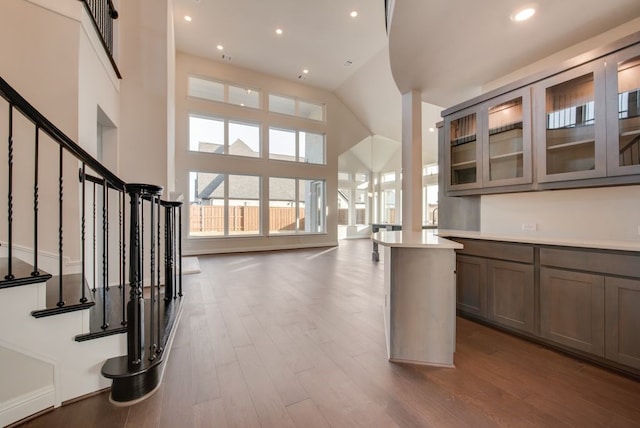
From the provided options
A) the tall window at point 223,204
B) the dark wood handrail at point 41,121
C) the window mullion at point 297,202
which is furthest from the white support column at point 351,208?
the dark wood handrail at point 41,121

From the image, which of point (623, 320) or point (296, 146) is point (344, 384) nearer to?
point (623, 320)

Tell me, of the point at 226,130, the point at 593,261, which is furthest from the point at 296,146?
the point at 593,261

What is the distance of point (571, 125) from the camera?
2.32 metres

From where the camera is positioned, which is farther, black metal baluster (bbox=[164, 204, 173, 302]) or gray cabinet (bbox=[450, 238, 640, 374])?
black metal baluster (bbox=[164, 204, 173, 302])

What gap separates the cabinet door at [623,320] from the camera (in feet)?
5.73

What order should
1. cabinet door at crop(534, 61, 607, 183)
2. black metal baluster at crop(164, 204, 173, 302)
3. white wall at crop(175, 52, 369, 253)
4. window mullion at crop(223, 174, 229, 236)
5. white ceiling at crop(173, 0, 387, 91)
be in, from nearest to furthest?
cabinet door at crop(534, 61, 607, 183) → black metal baluster at crop(164, 204, 173, 302) → white ceiling at crop(173, 0, 387, 91) → white wall at crop(175, 52, 369, 253) → window mullion at crop(223, 174, 229, 236)

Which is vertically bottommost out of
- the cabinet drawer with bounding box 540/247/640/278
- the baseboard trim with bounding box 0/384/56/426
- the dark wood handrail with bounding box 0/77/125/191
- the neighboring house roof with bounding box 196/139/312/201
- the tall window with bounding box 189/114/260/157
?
the baseboard trim with bounding box 0/384/56/426

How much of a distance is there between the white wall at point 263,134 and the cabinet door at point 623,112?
7175 millimetres

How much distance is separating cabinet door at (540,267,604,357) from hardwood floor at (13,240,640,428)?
0.53ft

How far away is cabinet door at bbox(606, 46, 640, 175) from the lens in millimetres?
1947

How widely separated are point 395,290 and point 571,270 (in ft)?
4.41

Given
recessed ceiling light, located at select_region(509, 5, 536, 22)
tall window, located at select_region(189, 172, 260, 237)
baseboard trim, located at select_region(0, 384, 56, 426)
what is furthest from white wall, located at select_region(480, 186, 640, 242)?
tall window, located at select_region(189, 172, 260, 237)

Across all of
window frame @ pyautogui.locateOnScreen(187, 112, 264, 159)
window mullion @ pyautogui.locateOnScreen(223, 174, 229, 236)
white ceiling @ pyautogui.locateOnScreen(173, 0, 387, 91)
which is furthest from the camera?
window mullion @ pyautogui.locateOnScreen(223, 174, 229, 236)

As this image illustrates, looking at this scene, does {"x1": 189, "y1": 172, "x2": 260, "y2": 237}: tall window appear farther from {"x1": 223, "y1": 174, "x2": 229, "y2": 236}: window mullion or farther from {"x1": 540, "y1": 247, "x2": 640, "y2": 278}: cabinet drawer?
{"x1": 540, "y1": 247, "x2": 640, "y2": 278}: cabinet drawer
